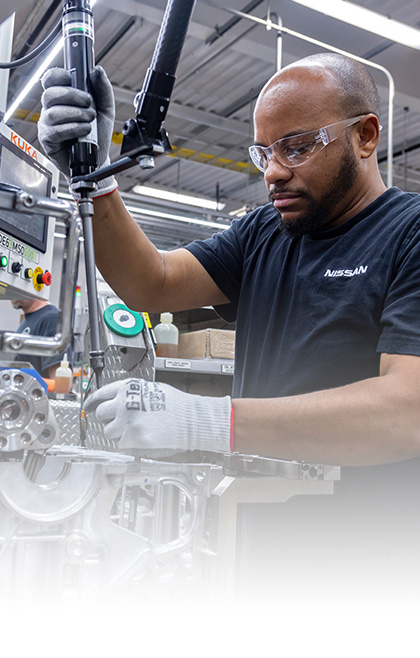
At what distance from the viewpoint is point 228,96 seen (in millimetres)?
5766

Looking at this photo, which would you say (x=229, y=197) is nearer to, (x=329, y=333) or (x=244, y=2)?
(x=244, y=2)

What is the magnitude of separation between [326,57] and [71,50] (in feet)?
2.08

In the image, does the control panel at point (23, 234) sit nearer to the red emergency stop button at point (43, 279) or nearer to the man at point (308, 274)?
the red emergency stop button at point (43, 279)

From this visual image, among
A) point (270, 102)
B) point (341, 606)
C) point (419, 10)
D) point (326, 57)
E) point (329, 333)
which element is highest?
point (419, 10)

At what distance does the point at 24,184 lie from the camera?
2.06 m

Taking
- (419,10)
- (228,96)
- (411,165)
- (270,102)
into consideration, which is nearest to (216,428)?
(270,102)

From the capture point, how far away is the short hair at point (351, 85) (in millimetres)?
1316

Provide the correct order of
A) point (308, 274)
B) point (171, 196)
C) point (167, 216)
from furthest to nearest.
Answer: point (171, 196), point (167, 216), point (308, 274)

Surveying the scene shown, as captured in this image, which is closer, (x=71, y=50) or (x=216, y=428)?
(x=216, y=428)

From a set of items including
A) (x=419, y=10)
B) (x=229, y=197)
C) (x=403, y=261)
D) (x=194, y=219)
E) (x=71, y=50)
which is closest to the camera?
(x=71, y=50)

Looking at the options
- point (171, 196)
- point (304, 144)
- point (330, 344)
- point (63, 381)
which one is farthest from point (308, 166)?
point (171, 196)

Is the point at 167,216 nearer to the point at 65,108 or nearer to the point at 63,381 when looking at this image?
the point at 63,381

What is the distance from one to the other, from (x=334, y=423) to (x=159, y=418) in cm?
25

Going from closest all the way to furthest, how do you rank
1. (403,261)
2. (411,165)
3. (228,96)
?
1. (403,261)
2. (228,96)
3. (411,165)
